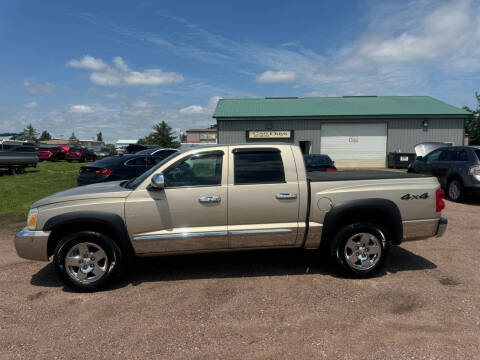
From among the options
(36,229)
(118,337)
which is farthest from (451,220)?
(36,229)

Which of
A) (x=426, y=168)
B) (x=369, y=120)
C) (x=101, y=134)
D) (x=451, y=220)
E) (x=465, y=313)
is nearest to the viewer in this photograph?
(x=465, y=313)

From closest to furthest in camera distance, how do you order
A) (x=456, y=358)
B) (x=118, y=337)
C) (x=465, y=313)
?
(x=456, y=358)
(x=118, y=337)
(x=465, y=313)

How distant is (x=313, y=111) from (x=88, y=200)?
24.9 m

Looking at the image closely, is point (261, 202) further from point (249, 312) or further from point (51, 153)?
point (51, 153)

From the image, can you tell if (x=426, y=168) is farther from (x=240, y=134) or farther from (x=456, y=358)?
(x=240, y=134)

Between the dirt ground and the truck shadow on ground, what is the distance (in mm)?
16

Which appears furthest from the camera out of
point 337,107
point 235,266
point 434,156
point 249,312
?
point 337,107

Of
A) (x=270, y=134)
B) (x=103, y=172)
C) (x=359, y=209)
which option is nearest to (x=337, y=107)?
(x=270, y=134)

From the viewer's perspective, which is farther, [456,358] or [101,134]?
[101,134]

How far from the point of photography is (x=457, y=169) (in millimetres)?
9266

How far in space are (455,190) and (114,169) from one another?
10.0 meters

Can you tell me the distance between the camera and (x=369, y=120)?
25.7 metres

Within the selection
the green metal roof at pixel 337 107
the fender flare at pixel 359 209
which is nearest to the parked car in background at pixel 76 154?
the green metal roof at pixel 337 107

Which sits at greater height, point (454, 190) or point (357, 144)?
point (357, 144)
